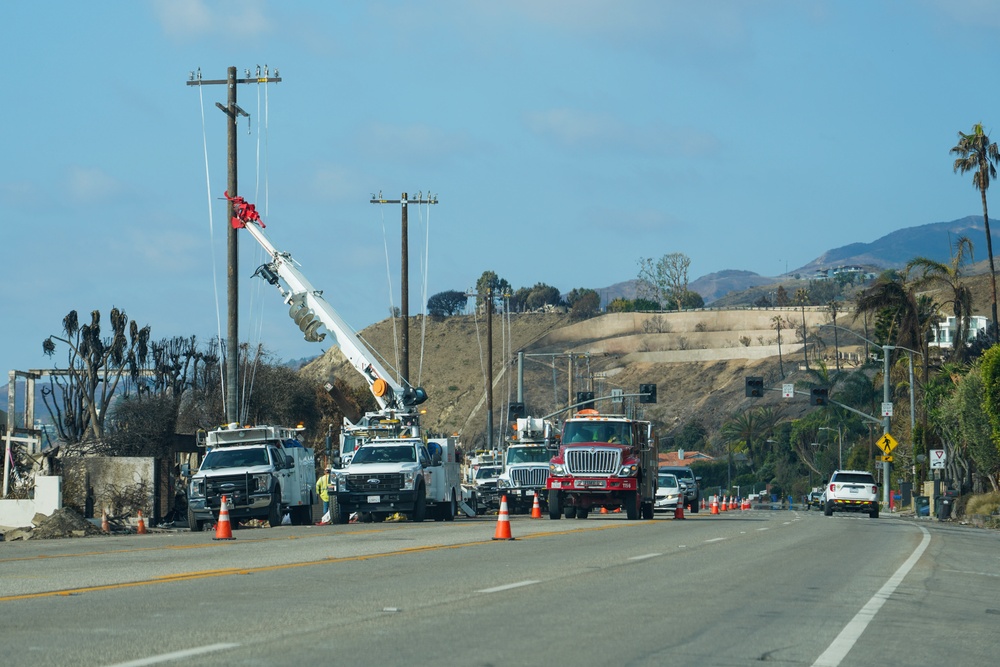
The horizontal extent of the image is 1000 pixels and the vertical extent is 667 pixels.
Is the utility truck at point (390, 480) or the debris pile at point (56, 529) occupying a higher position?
the utility truck at point (390, 480)

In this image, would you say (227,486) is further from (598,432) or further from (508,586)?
(508,586)

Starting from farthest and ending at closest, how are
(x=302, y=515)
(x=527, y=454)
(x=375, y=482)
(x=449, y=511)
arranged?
(x=527, y=454) → (x=449, y=511) → (x=302, y=515) → (x=375, y=482)

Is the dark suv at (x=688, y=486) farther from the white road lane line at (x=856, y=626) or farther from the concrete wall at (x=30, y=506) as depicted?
the white road lane line at (x=856, y=626)

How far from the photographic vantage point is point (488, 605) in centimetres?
1230

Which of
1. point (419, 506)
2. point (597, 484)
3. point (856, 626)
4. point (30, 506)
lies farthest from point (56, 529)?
point (856, 626)

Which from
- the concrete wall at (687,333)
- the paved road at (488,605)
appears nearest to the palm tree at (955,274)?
the paved road at (488,605)

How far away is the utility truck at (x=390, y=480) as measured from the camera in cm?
3453

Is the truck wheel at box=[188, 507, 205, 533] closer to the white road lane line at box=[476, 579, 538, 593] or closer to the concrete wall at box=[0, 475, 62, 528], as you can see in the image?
the concrete wall at box=[0, 475, 62, 528]

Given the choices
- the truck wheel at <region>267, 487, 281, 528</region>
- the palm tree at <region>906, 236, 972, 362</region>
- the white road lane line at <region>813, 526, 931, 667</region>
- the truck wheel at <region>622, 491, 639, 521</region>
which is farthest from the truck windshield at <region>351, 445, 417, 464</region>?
the palm tree at <region>906, 236, 972, 362</region>

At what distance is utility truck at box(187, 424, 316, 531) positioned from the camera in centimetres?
3198

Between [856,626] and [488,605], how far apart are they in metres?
3.24

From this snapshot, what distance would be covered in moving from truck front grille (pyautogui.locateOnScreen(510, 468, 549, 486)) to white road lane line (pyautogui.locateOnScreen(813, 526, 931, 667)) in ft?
94.6

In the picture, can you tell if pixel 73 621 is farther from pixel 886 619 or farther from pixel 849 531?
pixel 849 531

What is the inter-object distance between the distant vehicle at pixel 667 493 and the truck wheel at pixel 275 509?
798 inches
